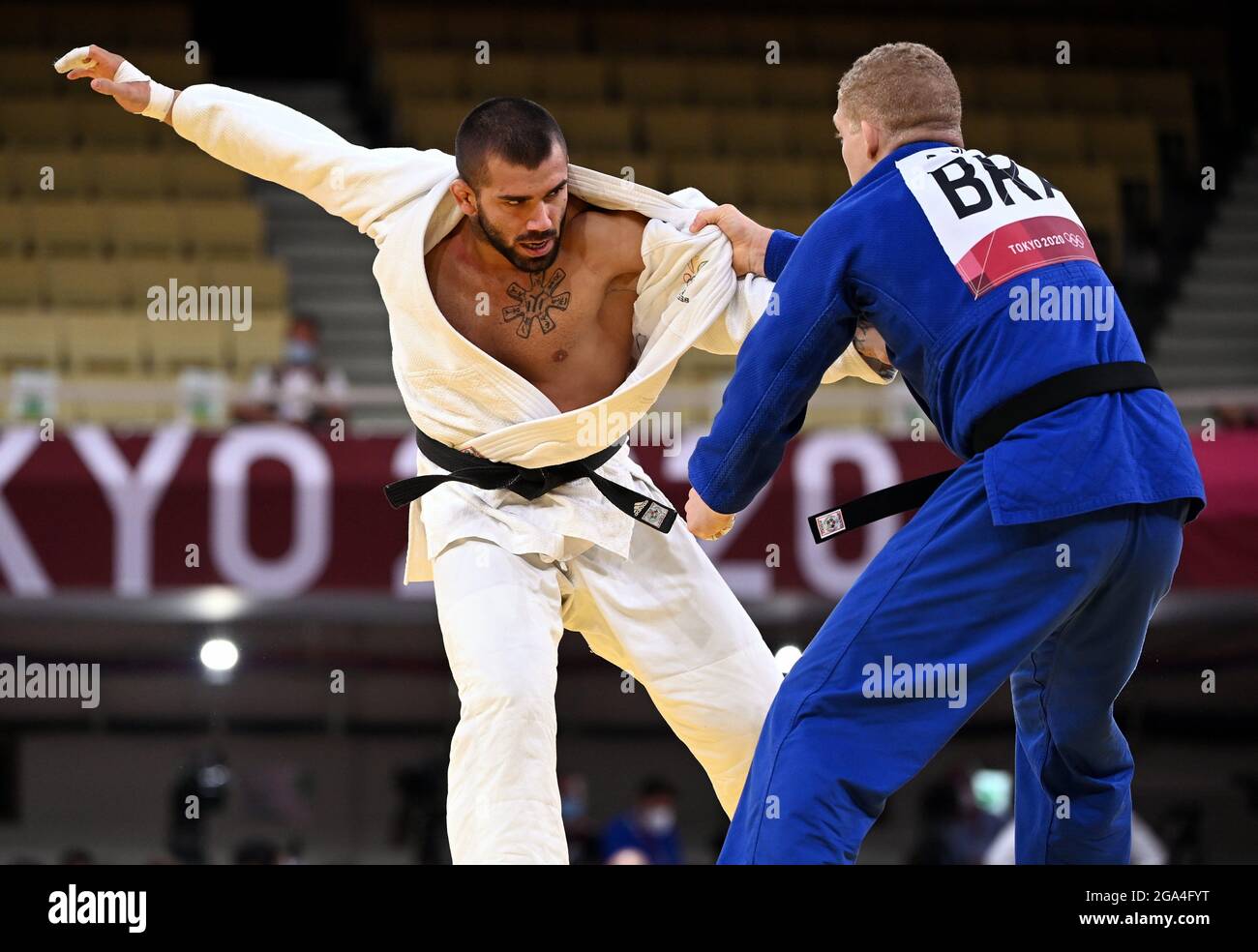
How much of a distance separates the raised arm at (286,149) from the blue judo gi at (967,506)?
95 cm

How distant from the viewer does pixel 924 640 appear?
2588 mm

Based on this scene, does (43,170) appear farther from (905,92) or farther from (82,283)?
(905,92)

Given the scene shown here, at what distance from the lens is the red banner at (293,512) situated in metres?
6.96

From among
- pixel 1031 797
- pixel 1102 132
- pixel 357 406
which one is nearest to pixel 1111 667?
pixel 1031 797

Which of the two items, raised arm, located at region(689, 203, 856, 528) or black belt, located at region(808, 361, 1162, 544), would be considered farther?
raised arm, located at region(689, 203, 856, 528)

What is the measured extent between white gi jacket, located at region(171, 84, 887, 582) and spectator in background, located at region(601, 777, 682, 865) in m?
4.34

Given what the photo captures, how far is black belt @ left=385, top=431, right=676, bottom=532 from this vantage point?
3.23 metres

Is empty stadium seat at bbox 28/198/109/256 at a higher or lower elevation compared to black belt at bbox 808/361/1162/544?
higher

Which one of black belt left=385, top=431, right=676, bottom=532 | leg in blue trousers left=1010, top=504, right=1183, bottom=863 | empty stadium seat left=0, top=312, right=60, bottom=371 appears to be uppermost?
empty stadium seat left=0, top=312, right=60, bottom=371

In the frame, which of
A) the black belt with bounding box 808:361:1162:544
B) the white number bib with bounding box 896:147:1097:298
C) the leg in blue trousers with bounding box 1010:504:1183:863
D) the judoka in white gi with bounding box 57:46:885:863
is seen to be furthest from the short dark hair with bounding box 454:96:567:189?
the leg in blue trousers with bounding box 1010:504:1183:863

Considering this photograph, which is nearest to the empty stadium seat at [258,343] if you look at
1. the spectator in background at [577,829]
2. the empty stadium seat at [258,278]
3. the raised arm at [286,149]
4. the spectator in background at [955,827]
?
the empty stadium seat at [258,278]

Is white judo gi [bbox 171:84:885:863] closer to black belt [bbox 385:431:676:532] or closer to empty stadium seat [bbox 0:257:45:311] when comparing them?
black belt [bbox 385:431:676:532]

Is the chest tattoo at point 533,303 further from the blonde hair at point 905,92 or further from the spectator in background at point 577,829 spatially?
the spectator in background at point 577,829
